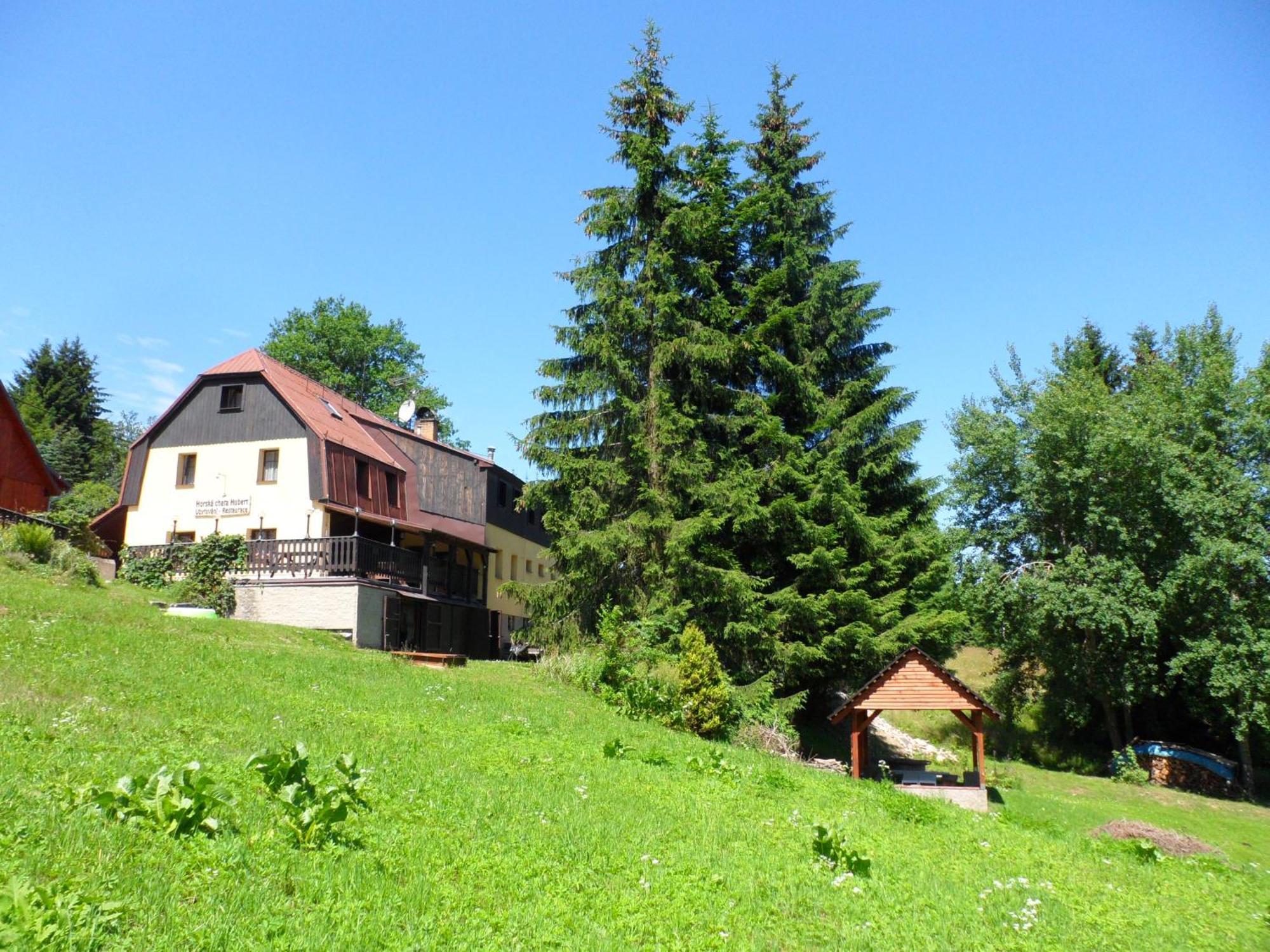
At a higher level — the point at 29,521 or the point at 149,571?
the point at 29,521

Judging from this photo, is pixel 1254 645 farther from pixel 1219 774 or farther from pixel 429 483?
pixel 429 483

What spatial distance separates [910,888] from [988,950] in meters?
1.49

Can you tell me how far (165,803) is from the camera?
23.0 feet

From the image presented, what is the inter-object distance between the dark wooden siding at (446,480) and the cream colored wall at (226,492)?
6.36 meters

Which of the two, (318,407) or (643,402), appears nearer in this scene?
(643,402)

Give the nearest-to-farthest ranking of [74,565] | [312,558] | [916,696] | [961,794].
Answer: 1. [961,794]
2. [916,696]
3. [74,565]
4. [312,558]

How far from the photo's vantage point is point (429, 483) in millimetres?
34844

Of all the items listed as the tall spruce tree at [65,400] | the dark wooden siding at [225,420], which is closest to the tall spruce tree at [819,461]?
the dark wooden siding at [225,420]

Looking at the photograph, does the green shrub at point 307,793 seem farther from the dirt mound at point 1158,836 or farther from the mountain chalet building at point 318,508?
the mountain chalet building at point 318,508

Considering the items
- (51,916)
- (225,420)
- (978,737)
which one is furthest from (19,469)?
(51,916)

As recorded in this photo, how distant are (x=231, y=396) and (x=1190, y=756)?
33.8m

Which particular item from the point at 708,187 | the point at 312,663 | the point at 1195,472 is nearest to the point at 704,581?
the point at 312,663

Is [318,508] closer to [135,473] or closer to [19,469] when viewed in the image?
[135,473]

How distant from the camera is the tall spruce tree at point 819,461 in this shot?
24.2 meters
